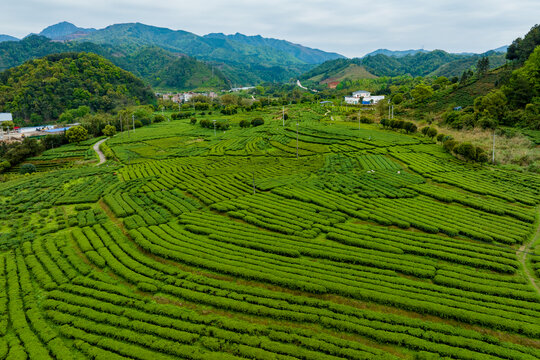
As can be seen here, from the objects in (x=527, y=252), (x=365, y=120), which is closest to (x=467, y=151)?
(x=527, y=252)

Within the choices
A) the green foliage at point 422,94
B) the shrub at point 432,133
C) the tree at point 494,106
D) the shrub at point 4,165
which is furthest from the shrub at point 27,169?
the green foliage at point 422,94

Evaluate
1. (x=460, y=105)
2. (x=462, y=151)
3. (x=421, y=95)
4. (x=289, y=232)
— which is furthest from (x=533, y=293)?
(x=421, y=95)

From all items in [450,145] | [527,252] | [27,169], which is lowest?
[527,252]

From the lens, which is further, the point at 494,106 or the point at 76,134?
the point at 76,134

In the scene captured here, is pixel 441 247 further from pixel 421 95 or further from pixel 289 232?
pixel 421 95

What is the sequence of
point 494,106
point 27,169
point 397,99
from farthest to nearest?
point 397,99 < point 494,106 < point 27,169

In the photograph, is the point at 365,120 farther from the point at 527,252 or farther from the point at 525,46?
the point at 527,252

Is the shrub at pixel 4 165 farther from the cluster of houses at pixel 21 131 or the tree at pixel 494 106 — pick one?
the tree at pixel 494 106
